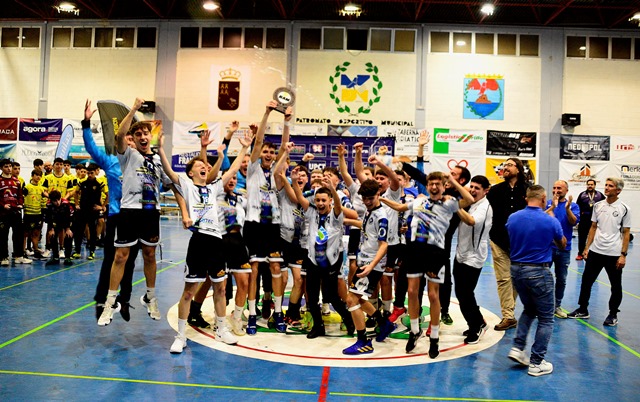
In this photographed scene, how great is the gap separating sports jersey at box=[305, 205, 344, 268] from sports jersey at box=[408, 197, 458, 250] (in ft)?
2.88

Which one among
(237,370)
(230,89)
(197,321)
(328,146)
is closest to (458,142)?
(328,146)

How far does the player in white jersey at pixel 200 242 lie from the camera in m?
5.18

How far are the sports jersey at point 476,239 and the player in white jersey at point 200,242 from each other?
2885 mm

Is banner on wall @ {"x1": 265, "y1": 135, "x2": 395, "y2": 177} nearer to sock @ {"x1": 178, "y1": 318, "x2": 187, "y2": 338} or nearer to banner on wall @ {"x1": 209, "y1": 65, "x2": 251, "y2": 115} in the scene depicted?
banner on wall @ {"x1": 209, "y1": 65, "x2": 251, "y2": 115}

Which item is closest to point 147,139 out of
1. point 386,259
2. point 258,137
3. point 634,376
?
point 258,137

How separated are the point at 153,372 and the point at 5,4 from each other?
24.1 m

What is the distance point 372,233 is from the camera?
5633 mm

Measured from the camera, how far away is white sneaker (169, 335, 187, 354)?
5129 millimetres

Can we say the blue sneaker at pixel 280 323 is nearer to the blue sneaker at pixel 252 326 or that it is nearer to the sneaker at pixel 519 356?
the blue sneaker at pixel 252 326

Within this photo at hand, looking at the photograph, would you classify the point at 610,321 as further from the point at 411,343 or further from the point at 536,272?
the point at 411,343

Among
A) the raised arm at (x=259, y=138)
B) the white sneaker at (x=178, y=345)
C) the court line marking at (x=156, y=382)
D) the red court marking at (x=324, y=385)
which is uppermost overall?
the raised arm at (x=259, y=138)

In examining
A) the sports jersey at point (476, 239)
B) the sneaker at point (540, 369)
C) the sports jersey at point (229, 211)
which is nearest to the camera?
the sneaker at point (540, 369)

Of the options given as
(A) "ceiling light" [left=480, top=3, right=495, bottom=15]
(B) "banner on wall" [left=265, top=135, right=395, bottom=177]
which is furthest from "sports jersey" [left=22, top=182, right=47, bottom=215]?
(A) "ceiling light" [left=480, top=3, right=495, bottom=15]

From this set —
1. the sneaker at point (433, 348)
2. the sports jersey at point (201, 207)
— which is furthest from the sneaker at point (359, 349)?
the sports jersey at point (201, 207)
